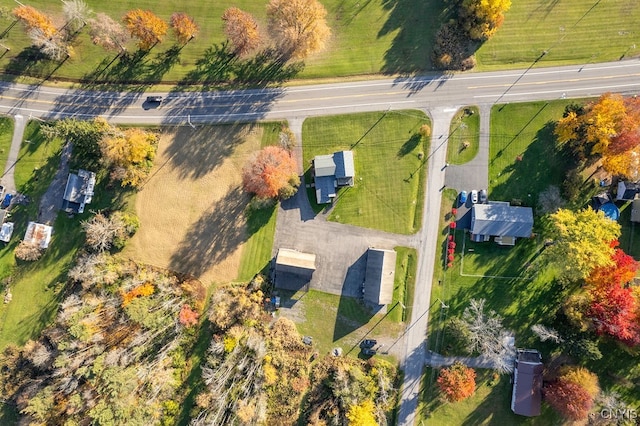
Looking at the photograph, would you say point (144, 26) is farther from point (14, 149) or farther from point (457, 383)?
point (457, 383)

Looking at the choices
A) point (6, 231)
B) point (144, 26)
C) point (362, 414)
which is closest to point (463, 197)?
point (362, 414)

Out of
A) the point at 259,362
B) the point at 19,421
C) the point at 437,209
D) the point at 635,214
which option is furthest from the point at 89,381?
the point at 635,214

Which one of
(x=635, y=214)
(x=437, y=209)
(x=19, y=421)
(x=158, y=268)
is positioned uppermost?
(x=635, y=214)

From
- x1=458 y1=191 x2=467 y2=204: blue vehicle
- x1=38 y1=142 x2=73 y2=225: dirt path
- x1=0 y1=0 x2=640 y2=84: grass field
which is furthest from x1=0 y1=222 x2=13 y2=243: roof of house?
x1=458 y1=191 x2=467 y2=204: blue vehicle

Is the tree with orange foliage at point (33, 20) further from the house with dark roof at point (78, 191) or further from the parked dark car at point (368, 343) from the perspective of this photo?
the parked dark car at point (368, 343)

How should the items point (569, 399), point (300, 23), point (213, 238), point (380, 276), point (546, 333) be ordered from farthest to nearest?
point (213, 238), point (380, 276), point (300, 23), point (546, 333), point (569, 399)

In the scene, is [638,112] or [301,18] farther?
[301,18]

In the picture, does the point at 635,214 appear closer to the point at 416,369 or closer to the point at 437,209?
the point at 437,209

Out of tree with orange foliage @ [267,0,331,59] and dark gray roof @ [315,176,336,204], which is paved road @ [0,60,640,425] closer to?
tree with orange foliage @ [267,0,331,59]
